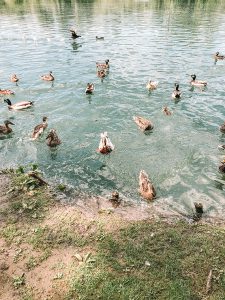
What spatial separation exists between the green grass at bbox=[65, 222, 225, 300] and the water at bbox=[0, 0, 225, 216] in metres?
1.97

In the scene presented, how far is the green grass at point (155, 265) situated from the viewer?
878 cm

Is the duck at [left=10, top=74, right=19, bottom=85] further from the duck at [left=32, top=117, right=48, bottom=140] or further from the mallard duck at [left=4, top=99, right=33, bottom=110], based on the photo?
the duck at [left=32, top=117, right=48, bottom=140]

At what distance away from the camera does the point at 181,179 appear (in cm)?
1400

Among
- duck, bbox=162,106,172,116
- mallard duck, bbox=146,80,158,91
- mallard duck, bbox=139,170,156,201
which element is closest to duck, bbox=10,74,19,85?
mallard duck, bbox=146,80,158,91

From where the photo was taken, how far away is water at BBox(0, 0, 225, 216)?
1414 cm

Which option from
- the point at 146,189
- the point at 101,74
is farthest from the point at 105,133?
the point at 101,74

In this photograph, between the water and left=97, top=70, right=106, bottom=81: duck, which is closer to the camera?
the water

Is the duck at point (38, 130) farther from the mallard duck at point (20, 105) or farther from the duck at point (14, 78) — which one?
the duck at point (14, 78)

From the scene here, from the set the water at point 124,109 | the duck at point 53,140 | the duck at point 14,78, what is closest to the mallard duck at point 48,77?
the water at point 124,109

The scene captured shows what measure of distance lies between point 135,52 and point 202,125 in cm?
1696

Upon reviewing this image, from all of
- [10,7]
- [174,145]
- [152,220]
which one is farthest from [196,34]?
[10,7]

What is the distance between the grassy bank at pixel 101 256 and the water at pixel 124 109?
6.46 ft

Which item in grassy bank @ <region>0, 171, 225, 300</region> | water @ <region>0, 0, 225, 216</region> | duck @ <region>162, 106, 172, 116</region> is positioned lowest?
water @ <region>0, 0, 225, 216</region>

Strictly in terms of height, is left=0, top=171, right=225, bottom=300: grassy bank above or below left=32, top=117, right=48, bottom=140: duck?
above
